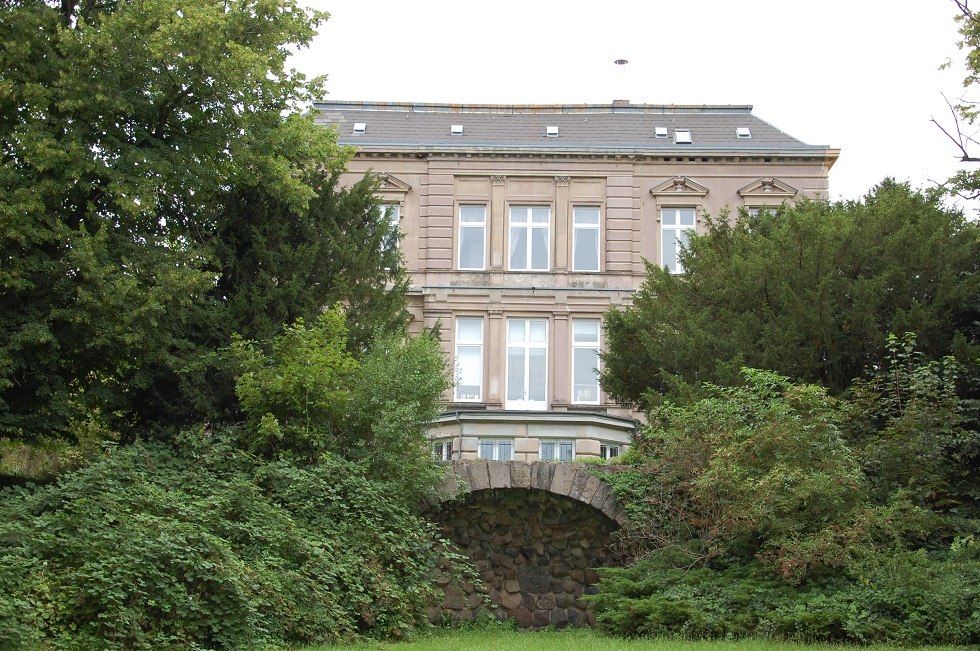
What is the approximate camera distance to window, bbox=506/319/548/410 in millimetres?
35031


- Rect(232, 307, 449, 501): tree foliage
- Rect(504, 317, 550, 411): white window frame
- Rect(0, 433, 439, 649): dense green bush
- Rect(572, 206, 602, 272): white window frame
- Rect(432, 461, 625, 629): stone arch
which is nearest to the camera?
Rect(0, 433, 439, 649): dense green bush

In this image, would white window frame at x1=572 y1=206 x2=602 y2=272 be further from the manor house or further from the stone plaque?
the stone plaque

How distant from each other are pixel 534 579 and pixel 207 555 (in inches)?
311

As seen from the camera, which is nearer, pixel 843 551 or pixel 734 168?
pixel 843 551

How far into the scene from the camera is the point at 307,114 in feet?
77.8

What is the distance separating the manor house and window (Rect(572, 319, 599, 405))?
0.03m

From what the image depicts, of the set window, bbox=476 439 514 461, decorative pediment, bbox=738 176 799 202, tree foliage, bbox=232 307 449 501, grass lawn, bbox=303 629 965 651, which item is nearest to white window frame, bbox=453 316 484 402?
window, bbox=476 439 514 461

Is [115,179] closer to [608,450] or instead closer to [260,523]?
[260,523]

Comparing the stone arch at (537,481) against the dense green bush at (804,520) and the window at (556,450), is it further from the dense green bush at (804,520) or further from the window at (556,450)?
the window at (556,450)

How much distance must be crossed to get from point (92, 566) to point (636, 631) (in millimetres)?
7075

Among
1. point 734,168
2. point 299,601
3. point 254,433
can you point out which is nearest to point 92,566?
point 299,601

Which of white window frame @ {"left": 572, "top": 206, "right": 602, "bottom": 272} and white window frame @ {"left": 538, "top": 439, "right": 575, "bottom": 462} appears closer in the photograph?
white window frame @ {"left": 538, "top": 439, "right": 575, "bottom": 462}

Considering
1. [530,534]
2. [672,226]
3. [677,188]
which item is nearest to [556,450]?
[530,534]

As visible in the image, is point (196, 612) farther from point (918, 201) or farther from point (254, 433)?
point (918, 201)
